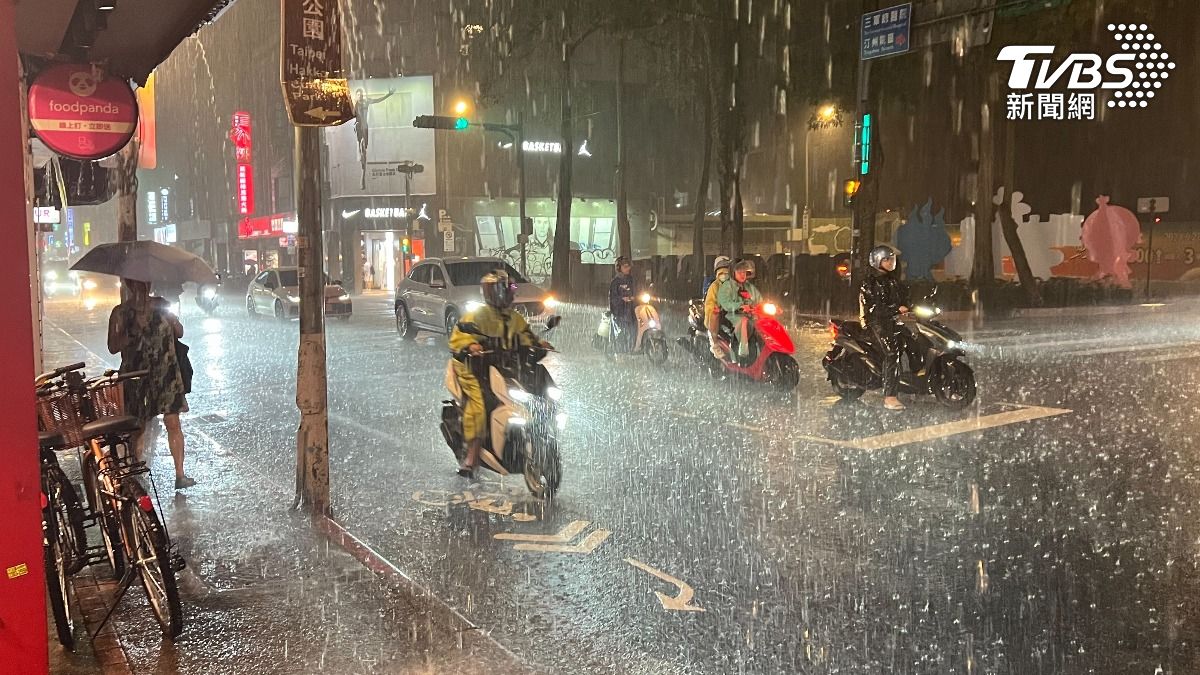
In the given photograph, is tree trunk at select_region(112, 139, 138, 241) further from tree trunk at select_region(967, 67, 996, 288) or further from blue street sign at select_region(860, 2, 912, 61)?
tree trunk at select_region(967, 67, 996, 288)

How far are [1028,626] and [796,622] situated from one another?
3.80ft

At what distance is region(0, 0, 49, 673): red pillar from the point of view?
8.89 ft

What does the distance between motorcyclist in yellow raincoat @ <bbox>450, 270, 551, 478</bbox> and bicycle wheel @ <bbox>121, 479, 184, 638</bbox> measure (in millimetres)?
2776

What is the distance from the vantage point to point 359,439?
31.8 feet

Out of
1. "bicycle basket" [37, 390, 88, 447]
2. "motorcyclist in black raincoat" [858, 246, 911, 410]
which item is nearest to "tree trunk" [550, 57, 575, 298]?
"motorcyclist in black raincoat" [858, 246, 911, 410]

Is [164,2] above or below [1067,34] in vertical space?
below

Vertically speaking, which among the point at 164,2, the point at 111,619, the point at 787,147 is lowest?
the point at 111,619

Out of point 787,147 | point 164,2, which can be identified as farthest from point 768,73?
point 164,2

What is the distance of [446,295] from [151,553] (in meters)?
15.1

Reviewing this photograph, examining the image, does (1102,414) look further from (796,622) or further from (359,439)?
(359,439)

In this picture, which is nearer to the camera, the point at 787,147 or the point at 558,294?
the point at 558,294

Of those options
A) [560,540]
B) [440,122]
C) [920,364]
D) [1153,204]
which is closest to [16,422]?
[560,540]

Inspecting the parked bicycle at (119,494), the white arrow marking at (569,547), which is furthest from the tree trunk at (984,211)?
the parked bicycle at (119,494)

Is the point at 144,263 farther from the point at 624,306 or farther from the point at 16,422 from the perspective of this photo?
the point at 624,306
